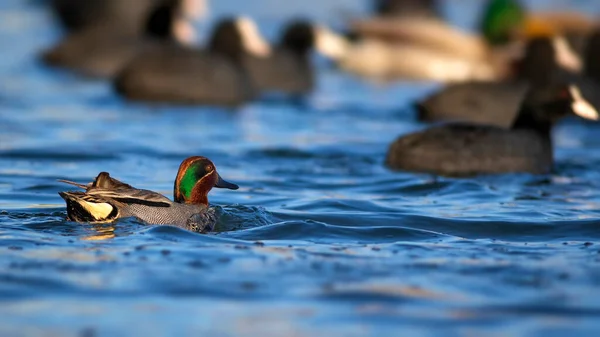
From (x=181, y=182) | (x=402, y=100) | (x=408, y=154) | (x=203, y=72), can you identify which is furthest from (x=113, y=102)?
(x=181, y=182)

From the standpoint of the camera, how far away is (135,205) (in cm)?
798

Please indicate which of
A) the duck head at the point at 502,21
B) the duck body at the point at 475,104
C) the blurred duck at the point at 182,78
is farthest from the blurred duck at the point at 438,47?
the duck body at the point at 475,104

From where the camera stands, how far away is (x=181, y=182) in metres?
8.59

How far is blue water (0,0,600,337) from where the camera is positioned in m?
6.00

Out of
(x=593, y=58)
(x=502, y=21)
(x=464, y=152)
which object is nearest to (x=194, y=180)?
(x=464, y=152)

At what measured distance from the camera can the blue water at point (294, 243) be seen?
6004 millimetres

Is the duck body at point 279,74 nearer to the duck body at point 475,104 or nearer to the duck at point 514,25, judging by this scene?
the duck at point 514,25

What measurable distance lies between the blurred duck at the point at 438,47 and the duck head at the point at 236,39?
295cm

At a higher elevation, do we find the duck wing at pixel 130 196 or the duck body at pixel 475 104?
the duck body at pixel 475 104

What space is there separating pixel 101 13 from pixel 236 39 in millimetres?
5707

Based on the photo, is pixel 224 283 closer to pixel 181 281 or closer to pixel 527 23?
pixel 181 281

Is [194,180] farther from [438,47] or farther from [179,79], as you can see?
[438,47]

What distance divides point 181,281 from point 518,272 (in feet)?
6.21

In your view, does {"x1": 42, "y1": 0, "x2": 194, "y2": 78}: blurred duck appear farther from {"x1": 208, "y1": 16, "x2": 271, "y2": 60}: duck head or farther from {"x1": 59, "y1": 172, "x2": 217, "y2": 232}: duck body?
{"x1": 59, "y1": 172, "x2": 217, "y2": 232}: duck body
